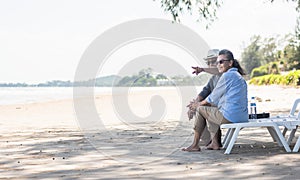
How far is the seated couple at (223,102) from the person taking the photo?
255 inches

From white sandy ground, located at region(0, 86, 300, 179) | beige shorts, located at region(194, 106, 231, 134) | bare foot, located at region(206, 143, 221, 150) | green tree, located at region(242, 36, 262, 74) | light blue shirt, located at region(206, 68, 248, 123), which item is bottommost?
white sandy ground, located at region(0, 86, 300, 179)

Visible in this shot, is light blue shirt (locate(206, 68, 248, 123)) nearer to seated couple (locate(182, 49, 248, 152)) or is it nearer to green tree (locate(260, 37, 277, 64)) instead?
seated couple (locate(182, 49, 248, 152))

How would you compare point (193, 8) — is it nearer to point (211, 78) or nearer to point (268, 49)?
point (211, 78)

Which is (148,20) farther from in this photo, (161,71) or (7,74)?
(7,74)

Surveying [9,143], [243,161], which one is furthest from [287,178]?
[9,143]

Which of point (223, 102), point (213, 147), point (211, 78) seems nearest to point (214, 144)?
point (213, 147)

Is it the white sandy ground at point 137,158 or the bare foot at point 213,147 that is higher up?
the bare foot at point 213,147

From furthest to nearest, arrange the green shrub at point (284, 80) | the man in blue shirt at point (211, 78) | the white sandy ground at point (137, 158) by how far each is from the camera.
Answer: the green shrub at point (284, 80) → the man in blue shirt at point (211, 78) → the white sandy ground at point (137, 158)

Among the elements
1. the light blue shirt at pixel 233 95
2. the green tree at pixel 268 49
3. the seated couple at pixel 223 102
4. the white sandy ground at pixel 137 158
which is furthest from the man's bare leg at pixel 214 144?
the green tree at pixel 268 49

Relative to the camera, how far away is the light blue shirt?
6.44 m

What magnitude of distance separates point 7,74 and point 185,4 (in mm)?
48682

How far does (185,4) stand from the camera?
46.5 ft

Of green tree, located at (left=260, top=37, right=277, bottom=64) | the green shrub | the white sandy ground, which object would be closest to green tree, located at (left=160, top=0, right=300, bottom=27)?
the white sandy ground

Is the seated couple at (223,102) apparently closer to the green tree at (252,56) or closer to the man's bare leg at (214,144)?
the man's bare leg at (214,144)
